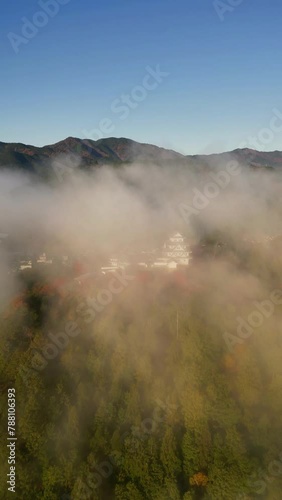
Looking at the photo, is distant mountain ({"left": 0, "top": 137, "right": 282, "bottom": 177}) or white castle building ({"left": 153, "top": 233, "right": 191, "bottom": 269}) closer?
white castle building ({"left": 153, "top": 233, "right": 191, "bottom": 269})

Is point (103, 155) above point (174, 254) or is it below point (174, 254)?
above

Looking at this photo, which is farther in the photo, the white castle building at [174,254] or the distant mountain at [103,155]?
the distant mountain at [103,155]

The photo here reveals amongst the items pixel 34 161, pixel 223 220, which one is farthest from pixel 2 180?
pixel 223 220

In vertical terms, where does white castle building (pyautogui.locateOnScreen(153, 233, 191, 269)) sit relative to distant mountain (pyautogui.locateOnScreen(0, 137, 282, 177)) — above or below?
below

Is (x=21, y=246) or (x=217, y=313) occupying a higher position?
(x=21, y=246)

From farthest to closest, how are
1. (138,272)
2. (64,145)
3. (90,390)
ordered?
(64,145)
(138,272)
(90,390)

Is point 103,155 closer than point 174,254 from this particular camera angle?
No

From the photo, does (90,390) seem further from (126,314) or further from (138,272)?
(138,272)

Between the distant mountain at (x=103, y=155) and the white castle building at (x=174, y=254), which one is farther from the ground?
the distant mountain at (x=103, y=155)
